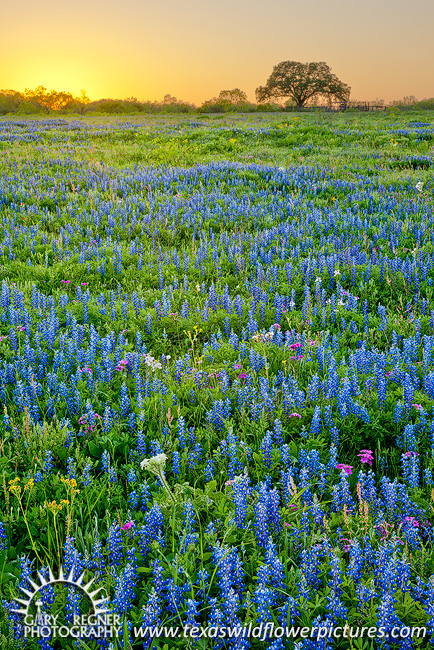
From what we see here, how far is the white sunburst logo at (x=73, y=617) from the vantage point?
7.25 feet

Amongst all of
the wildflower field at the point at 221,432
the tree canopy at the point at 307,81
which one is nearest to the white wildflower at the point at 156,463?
the wildflower field at the point at 221,432

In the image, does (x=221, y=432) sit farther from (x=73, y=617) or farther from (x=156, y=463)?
(x=73, y=617)

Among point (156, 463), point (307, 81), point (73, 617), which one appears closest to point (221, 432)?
point (156, 463)

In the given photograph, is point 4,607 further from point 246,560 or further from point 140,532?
point 246,560

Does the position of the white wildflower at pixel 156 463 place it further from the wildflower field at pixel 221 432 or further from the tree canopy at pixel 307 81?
the tree canopy at pixel 307 81

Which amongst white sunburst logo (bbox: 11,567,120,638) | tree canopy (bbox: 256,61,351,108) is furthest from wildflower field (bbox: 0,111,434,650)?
tree canopy (bbox: 256,61,351,108)

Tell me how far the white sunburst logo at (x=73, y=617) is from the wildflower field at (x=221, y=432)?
0.03 meters

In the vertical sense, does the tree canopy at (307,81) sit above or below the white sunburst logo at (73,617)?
above

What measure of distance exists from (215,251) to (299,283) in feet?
5.85

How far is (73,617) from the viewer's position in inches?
89.0

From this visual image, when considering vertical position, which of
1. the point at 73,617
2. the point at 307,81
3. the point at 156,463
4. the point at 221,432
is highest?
the point at 307,81

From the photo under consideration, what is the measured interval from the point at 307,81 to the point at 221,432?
89.7 metres

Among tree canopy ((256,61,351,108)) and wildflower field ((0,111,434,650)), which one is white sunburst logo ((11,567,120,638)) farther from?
tree canopy ((256,61,351,108))

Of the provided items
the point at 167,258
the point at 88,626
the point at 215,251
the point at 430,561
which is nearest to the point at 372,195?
the point at 215,251
